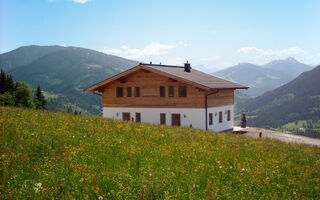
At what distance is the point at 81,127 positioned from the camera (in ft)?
43.6

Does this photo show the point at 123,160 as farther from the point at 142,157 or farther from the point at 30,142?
→ the point at 30,142

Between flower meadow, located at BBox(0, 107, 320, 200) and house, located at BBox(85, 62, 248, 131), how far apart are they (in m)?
18.1

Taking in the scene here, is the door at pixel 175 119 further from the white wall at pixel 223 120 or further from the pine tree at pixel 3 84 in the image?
the pine tree at pixel 3 84

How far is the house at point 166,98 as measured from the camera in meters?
30.5

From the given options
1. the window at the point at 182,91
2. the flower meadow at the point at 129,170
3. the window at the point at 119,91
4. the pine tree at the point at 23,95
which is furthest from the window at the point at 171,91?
the pine tree at the point at 23,95

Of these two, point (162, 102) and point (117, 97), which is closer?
point (162, 102)

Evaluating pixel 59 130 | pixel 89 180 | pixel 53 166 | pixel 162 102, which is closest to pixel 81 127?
pixel 59 130

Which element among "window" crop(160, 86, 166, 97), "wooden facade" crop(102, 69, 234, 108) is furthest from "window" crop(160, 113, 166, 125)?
"window" crop(160, 86, 166, 97)

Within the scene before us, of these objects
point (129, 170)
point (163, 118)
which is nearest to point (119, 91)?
point (163, 118)

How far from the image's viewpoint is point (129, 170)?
7.98 metres

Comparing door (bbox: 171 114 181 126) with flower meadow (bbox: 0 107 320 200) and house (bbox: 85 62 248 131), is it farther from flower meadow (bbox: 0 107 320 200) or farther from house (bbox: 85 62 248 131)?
flower meadow (bbox: 0 107 320 200)

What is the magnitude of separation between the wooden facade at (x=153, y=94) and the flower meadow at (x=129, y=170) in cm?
1843

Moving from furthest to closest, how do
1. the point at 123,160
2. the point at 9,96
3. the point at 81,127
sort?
the point at 9,96 → the point at 81,127 → the point at 123,160

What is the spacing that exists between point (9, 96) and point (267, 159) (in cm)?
6584
